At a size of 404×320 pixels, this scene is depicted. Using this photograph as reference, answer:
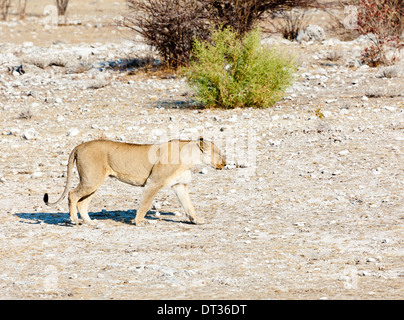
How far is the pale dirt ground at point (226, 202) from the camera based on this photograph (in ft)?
19.1

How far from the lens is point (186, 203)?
769 cm

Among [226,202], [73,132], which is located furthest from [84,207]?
[73,132]

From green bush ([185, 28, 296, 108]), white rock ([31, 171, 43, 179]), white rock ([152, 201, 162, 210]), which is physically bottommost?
white rock ([31, 171, 43, 179])

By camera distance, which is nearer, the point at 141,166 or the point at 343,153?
the point at 141,166

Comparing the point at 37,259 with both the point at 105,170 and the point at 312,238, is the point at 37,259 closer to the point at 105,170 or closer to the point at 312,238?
the point at 105,170

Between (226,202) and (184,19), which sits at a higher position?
(184,19)

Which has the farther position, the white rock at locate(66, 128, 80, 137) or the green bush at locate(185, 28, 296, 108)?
the green bush at locate(185, 28, 296, 108)

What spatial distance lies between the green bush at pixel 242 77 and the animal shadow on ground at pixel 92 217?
5430mm

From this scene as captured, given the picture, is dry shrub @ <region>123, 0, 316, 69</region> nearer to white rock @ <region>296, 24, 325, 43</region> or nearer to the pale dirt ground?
the pale dirt ground

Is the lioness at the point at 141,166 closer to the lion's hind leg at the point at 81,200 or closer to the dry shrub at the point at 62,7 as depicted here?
the lion's hind leg at the point at 81,200

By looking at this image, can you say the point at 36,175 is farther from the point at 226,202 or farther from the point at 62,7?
the point at 62,7

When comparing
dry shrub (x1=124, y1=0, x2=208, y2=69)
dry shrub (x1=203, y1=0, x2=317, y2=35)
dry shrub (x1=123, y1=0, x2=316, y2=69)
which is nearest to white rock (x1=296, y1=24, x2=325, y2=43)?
dry shrub (x1=203, y1=0, x2=317, y2=35)

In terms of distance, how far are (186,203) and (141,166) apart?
662mm

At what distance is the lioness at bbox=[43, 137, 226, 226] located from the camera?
754 centimetres
